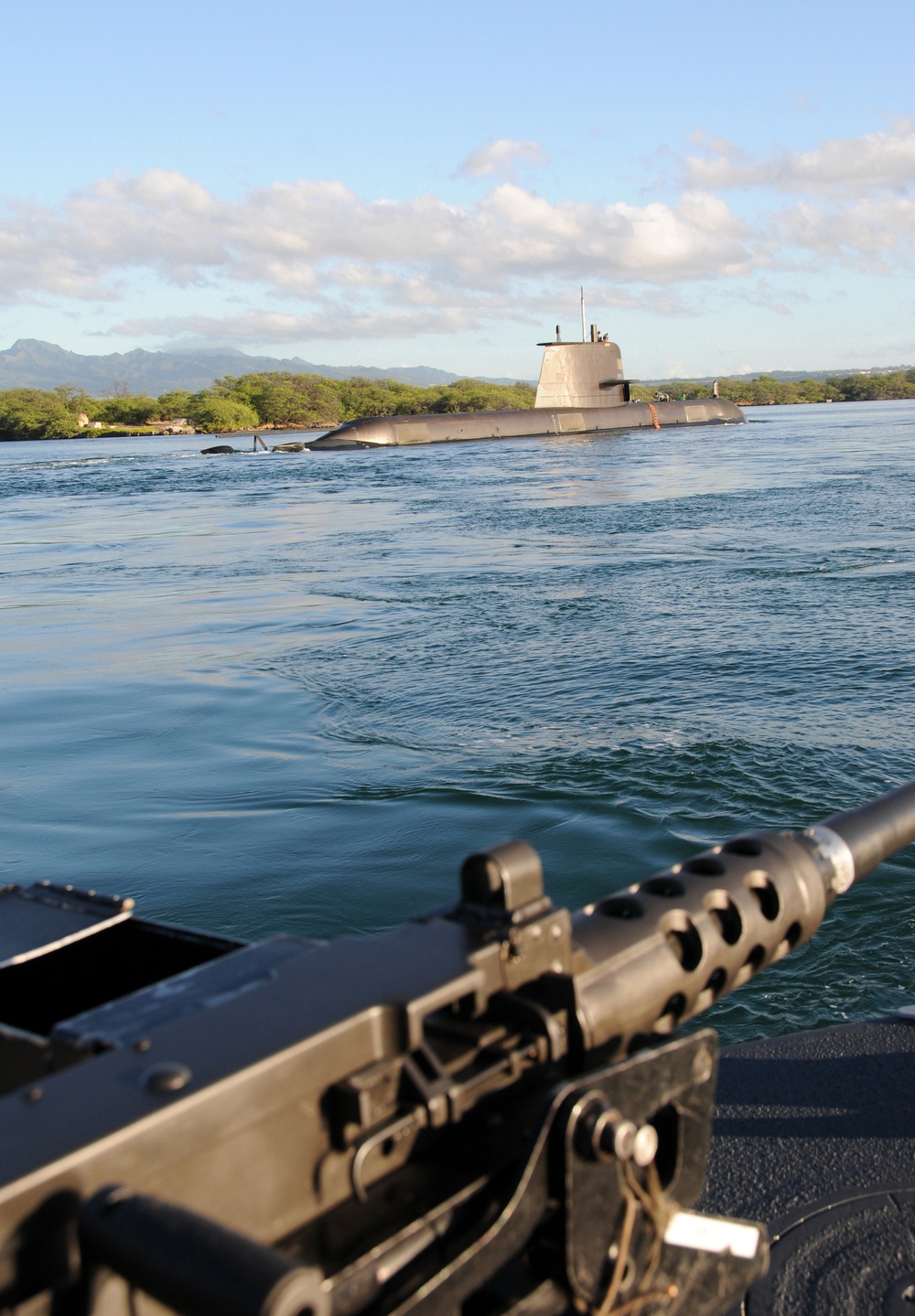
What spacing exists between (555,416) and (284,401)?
7337cm

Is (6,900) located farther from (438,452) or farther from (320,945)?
(438,452)

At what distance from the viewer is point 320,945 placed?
148 centimetres

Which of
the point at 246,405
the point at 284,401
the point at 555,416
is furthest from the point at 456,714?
the point at 246,405

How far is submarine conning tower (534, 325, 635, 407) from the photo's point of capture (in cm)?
6069

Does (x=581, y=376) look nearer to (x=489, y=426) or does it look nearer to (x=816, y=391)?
(x=489, y=426)

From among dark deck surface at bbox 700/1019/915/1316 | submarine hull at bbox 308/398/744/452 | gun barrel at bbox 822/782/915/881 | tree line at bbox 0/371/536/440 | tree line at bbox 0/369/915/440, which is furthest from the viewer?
tree line at bbox 0/369/915/440

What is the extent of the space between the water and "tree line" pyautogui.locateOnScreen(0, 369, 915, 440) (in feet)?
331

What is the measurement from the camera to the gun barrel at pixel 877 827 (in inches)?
80.6

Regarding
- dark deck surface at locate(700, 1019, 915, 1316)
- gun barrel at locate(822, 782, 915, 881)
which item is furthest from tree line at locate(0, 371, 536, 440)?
gun barrel at locate(822, 782, 915, 881)

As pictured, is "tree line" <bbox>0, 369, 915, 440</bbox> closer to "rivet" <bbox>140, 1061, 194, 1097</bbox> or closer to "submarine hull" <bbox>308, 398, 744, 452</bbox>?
"submarine hull" <bbox>308, 398, 744, 452</bbox>

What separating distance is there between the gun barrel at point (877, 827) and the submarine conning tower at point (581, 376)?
59.9 metres

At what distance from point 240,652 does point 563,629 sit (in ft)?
11.1

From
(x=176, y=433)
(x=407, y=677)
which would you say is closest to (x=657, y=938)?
(x=407, y=677)

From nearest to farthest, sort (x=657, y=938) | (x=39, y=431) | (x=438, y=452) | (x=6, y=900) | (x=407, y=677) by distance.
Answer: (x=657, y=938)
(x=6, y=900)
(x=407, y=677)
(x=438, y=452)
(x=39, y=431)
